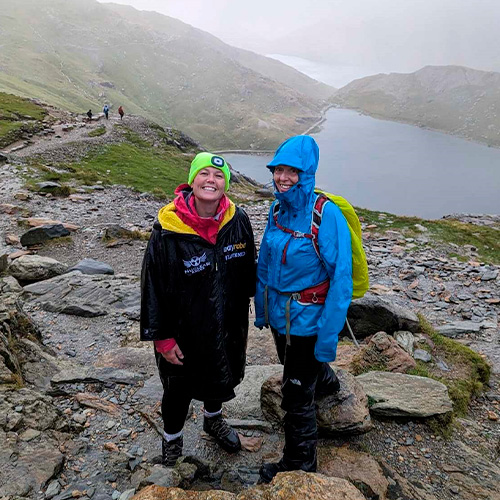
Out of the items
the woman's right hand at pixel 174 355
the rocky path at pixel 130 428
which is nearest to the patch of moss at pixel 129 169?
the rocky path at pixel 130 428

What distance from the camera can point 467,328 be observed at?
38.1 ft

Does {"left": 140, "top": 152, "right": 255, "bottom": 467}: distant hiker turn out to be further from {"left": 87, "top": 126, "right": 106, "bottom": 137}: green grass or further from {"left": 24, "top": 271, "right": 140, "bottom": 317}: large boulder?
{"left": 87, "top": 126, "right": 106, "bottom": 137}: green grass

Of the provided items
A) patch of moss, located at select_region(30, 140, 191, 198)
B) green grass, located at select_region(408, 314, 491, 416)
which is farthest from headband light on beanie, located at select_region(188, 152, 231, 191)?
patch of moss, located at select_region(30, 140, 191, 198)

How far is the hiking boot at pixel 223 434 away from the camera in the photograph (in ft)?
16.8

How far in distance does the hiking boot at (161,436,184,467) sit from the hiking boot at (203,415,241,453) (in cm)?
55

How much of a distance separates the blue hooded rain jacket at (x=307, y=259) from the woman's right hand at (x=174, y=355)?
118cm

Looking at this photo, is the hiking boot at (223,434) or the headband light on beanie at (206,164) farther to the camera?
the hiking boot at (223,434)

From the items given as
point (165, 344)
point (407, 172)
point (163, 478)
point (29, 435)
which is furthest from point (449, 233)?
point (407, 172)

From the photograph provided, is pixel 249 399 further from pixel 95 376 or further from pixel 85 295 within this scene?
pixel 85 295

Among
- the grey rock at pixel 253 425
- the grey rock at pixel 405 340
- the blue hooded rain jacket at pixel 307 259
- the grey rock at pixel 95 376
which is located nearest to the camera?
the blue hooded rain jacket at pixel 307 259

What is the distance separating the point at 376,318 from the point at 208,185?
7.14 metres

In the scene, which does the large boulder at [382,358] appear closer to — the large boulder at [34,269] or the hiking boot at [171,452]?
the hiking boot at [171,452]

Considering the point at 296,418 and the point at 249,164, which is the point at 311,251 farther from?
the point at 249,164

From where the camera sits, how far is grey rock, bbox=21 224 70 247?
14922 mm
